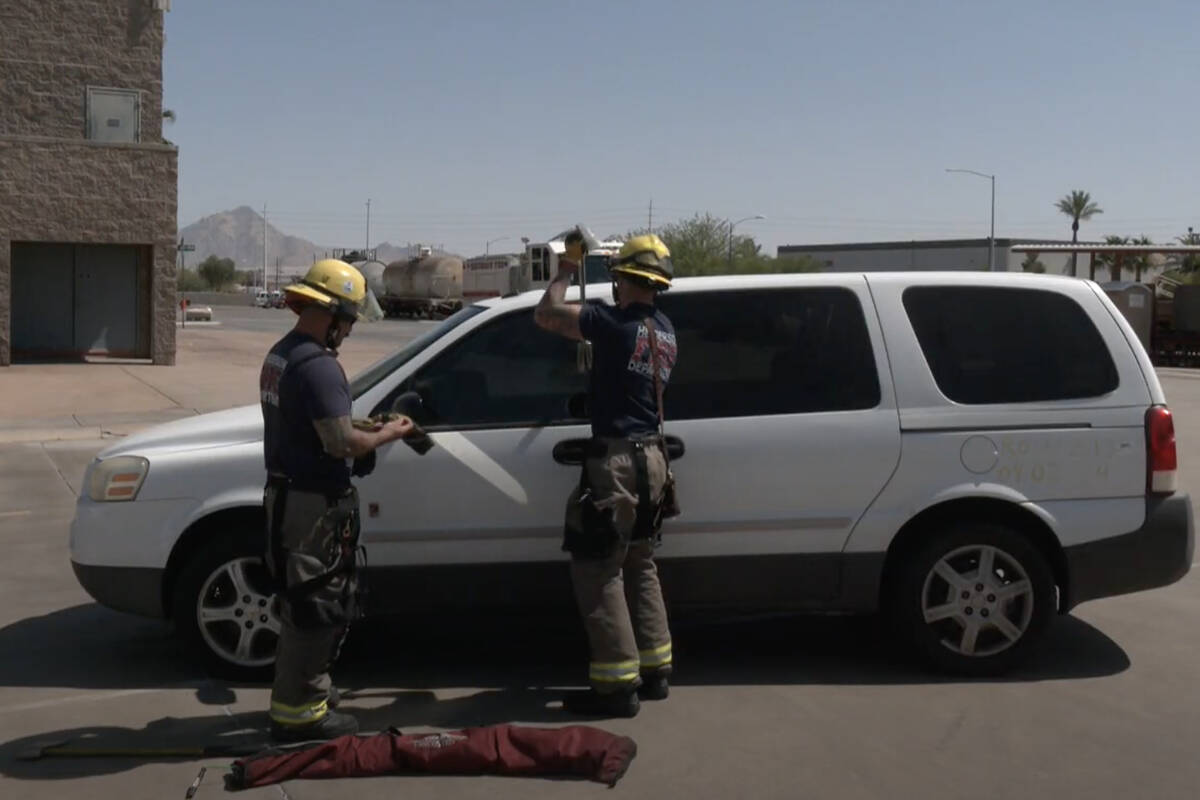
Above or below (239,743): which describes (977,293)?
above

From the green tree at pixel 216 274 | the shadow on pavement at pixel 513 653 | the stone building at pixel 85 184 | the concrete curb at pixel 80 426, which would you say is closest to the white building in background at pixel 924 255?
the stone building at pixel 85 184

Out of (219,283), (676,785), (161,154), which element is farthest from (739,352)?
(219,283)

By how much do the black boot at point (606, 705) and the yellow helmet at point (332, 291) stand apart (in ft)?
5.94

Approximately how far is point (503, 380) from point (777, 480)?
131cm

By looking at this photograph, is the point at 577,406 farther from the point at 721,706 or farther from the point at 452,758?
the point at 452,758

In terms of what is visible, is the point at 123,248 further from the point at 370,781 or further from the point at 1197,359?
the point at 1197,359

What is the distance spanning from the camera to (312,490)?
5141 mm

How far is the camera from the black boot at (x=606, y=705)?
18.6 feet

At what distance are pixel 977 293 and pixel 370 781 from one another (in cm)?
354

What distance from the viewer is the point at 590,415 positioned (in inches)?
229

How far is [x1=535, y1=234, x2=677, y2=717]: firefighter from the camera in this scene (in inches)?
221

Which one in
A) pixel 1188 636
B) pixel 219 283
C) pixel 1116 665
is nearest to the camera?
pixel 1116 665

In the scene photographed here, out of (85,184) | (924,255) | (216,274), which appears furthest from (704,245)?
(216,274)

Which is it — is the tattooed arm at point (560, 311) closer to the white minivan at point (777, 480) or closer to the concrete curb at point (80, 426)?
the white minivan at point (777, 480)
